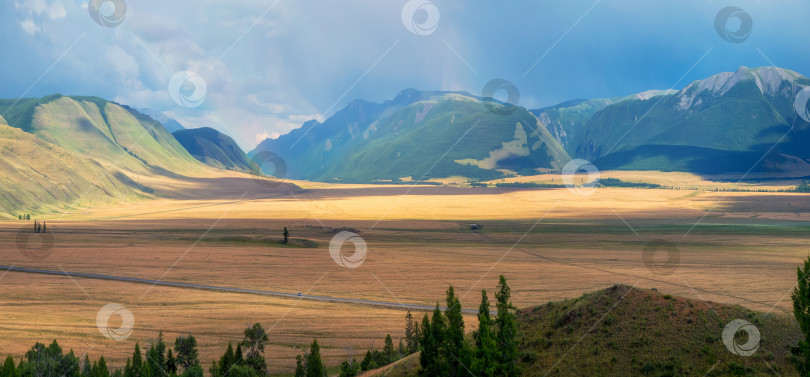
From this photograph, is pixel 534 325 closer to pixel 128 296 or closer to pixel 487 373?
pixel 487 373

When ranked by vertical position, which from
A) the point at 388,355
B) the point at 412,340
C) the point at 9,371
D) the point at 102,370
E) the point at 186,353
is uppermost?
the point at 412,340

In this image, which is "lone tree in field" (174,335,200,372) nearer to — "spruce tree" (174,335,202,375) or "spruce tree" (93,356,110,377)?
"spruce tree" (174,335,202,375)

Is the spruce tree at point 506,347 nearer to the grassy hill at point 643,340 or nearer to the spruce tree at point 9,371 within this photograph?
the grassy hill at point 643,340

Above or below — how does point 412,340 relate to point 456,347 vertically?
above

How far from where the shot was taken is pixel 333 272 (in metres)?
108

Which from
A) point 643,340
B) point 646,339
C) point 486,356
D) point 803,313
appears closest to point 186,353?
point 486,356

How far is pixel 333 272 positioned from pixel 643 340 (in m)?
76.0

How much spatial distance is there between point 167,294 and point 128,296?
5.48 metres

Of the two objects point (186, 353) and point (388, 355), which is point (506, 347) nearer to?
point (388, 355)

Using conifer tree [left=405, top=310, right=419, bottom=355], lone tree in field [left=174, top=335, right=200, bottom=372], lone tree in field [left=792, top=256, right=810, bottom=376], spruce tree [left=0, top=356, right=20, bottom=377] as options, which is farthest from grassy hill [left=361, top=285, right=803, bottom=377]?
spruce tree [left=0, top=356, right=20, bottom=377]

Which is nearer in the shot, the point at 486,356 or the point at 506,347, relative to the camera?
the point at 486,356

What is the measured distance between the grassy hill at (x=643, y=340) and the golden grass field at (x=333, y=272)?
2411 cm

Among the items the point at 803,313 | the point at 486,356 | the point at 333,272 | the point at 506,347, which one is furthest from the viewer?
the point at 333,272

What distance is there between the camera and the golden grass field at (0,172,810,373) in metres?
69.5
